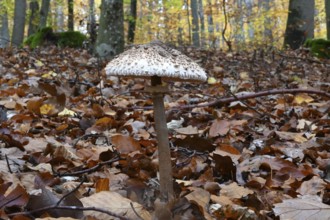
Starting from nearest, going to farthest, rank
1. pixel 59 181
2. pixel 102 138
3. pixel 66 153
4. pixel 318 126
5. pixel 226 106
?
pixel 59 181, pixel 66 153, pixel 102 138, pixel 318 126, pixel 226 106

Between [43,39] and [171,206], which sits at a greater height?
[43,39]

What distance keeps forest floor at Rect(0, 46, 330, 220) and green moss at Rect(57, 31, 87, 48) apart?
745 centimetres

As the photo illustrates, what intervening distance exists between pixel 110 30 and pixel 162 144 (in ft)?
20.5

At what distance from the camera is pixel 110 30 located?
782cm

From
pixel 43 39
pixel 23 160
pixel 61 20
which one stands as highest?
pixel 61 20

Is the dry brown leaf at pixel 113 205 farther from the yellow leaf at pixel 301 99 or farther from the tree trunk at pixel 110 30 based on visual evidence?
the tree trunk at pixel 110 30

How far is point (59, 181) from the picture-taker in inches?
84.8

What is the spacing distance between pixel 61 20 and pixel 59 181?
32592mm

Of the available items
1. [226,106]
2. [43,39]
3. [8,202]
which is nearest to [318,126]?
[226,106]

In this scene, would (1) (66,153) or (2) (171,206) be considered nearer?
(2) (171,206)

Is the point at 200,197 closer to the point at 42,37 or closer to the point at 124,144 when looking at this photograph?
the point at 124,144

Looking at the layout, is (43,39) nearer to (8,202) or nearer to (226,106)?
(226,106)

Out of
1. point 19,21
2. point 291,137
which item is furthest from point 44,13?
point 291,137

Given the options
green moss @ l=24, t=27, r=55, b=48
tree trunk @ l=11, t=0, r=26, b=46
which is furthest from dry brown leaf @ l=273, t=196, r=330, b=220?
tree trunk @ l=11, t=0, r=26, b=46
